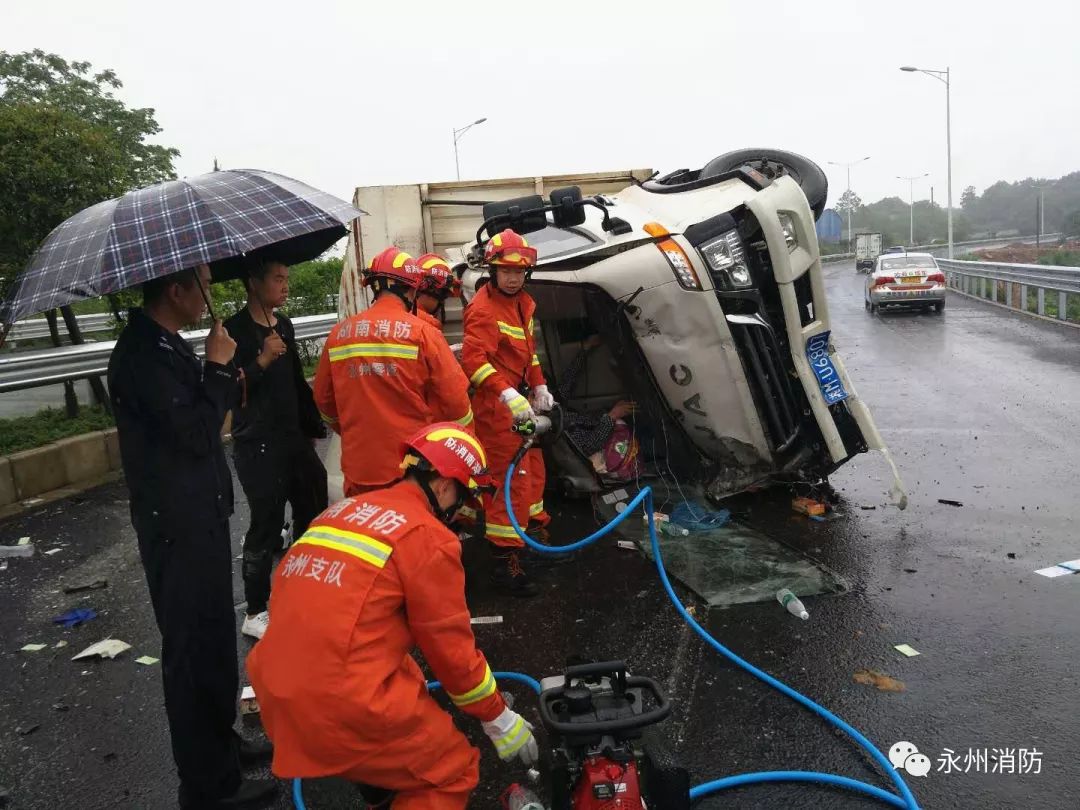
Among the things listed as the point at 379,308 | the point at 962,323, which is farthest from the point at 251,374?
the point at 962,323

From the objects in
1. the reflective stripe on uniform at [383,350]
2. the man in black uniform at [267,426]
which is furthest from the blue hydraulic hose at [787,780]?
the man in black uniform at [267,426]

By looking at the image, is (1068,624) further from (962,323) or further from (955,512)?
(962,323)

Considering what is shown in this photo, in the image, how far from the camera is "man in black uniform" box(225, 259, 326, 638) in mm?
3475

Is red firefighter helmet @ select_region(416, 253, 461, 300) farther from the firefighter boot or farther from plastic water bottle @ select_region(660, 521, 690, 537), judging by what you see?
plastic water bottle @ select_region(660, 521, 690, 537)

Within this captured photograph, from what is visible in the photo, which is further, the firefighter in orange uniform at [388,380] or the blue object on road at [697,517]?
the blue object on road at [697,517]

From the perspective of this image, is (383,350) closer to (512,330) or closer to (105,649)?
(512,330)

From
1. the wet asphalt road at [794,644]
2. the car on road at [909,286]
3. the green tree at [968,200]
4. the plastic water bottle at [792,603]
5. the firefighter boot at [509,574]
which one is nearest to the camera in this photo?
the wet asphalt road at [794,644]

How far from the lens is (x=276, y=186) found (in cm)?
272

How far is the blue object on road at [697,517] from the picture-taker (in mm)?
4809

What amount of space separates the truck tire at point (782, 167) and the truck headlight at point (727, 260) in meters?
1.38

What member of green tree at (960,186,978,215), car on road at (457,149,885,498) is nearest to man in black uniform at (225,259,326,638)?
car on road at (457,149,885,498)

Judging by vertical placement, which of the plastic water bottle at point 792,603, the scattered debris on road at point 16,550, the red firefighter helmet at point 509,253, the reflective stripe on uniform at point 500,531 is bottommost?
the plastic water bottle at point 792,603

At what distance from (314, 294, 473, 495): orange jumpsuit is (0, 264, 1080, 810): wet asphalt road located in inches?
39.9

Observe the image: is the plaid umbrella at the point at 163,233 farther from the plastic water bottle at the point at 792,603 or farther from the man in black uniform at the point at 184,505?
the plastic water bottle at the point at 792,603
